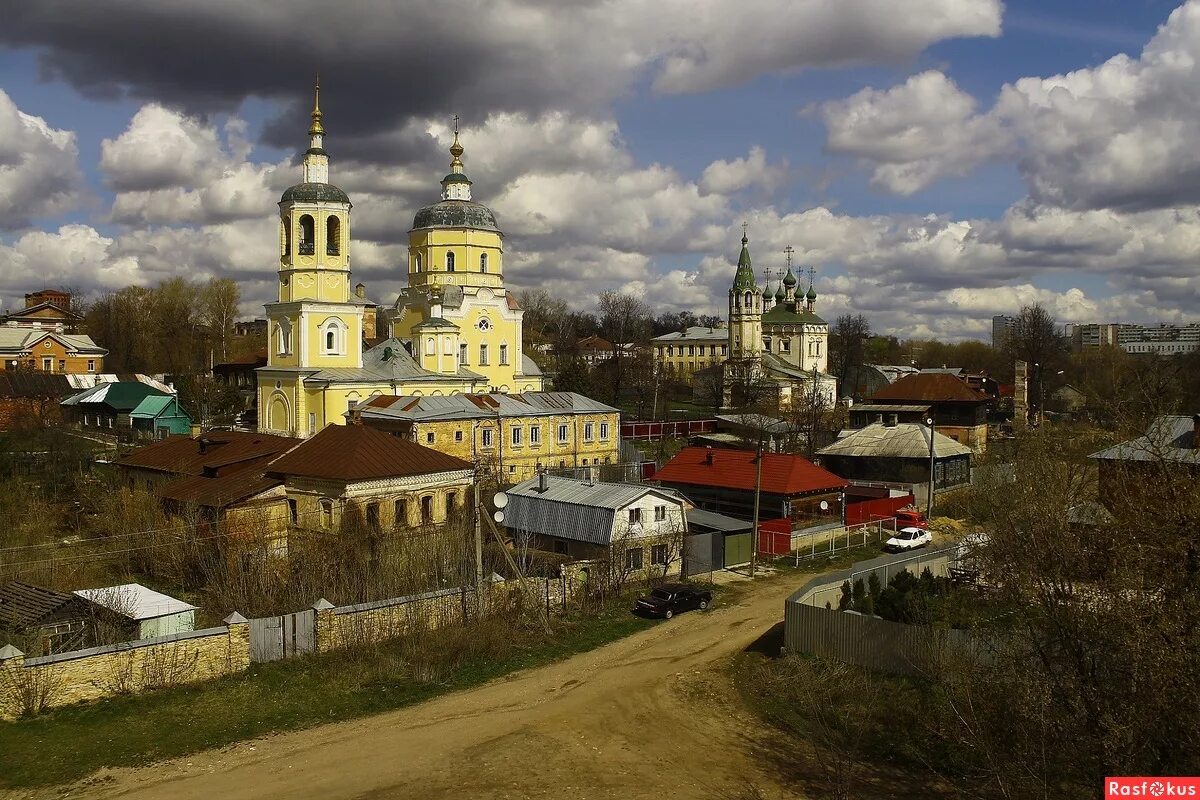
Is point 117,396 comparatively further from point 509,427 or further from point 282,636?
point 282,636

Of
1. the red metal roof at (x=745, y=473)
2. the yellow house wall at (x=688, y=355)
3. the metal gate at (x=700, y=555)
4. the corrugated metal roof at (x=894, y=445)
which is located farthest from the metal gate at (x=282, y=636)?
the yellow house wall at (x=688, y=355)

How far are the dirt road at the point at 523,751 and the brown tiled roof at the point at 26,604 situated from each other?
520 centimetres

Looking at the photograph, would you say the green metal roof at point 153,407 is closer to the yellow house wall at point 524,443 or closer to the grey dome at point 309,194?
the grey dome at point 309,194

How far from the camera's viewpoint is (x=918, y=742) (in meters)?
13.0

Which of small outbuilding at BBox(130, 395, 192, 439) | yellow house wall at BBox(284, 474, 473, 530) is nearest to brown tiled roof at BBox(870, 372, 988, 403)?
yellow house wall at BBox(284, 474, 473, 530)

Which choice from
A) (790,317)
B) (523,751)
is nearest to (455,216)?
(523,751)

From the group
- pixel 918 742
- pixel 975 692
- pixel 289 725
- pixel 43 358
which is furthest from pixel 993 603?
pixel 43 358

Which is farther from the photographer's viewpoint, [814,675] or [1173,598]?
[814,675]

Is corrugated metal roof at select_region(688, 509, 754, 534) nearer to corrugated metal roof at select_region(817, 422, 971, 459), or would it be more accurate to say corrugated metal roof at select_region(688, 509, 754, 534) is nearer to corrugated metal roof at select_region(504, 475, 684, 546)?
corrugated metal roof at select_region(504, 475, 684, 546)

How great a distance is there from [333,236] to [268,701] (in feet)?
91.5

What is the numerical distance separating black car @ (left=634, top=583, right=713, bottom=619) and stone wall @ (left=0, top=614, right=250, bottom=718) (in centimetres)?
841

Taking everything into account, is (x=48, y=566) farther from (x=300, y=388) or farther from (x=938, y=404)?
(x=938, y=404)

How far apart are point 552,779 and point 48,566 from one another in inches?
582

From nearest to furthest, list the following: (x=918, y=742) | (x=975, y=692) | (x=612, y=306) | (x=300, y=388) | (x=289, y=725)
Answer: (x=975, y=692), (x=918, y=742), (x=289, y=725), (x=300, y=388), (x=612, y=306)
